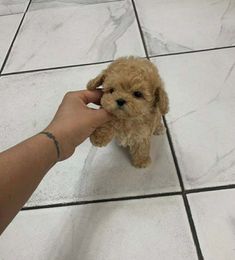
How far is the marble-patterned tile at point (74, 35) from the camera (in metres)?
1.15

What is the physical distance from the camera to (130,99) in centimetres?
62

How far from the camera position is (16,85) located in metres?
1.07

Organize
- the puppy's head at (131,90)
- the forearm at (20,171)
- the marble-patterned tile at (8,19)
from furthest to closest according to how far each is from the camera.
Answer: the marble-patterned tile at (8,19) < the puppy's head at (131,90) < the forearm at (20,171)

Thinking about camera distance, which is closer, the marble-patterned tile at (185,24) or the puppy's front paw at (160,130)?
the puppy's front paw at (160,130)

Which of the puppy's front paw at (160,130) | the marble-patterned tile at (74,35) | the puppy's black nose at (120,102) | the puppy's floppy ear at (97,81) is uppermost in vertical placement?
the marble-patterned tile at (74,35)

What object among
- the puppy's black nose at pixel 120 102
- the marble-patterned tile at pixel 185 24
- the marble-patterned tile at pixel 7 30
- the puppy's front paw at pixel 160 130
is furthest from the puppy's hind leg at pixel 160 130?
the marble-patterned tile at pixel 7 30

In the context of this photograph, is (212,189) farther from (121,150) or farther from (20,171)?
(20,171)

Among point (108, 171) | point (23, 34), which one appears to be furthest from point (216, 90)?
point (23, 34)

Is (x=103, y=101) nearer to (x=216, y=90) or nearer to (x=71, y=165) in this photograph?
(x=71, y=165)

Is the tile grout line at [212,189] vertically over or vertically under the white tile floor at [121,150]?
under

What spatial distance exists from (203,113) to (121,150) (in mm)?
248

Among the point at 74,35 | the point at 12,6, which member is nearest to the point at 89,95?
the point at 74,35

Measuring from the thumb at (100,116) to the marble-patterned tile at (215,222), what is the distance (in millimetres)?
261

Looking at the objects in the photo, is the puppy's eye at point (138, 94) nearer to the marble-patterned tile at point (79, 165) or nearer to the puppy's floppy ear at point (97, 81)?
the puppy's floppy ear at point (97, 81)
